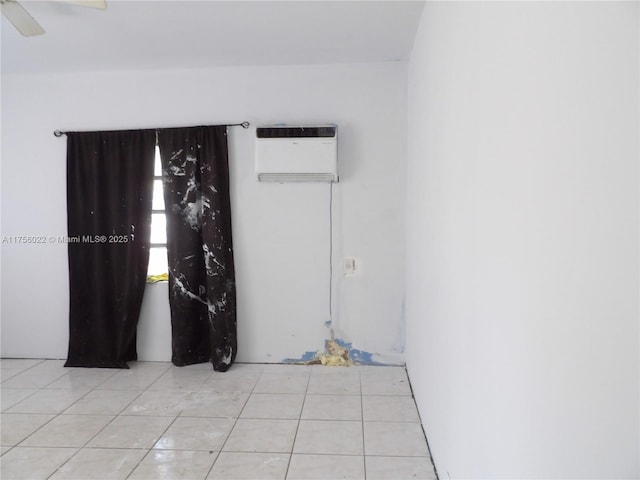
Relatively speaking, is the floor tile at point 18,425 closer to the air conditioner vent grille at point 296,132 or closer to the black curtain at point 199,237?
the black curtain at point 199,237

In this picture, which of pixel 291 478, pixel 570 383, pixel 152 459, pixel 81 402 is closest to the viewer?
pixel 570 383

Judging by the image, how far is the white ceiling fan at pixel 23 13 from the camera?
6.33 feet

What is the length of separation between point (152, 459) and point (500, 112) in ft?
7.39

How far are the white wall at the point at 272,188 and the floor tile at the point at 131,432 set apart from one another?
3.35 ft

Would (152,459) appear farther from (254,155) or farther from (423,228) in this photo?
(254,155)

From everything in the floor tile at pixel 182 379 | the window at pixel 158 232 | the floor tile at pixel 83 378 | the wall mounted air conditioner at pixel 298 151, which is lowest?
the floor tile at pixel 83 378

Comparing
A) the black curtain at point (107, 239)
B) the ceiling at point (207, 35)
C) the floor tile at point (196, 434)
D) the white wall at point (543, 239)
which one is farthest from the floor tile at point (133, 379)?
the ceiling at point (207, 35)

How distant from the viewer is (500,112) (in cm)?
101

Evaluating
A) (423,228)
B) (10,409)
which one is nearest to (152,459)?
(10,409)

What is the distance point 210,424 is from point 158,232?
182cm

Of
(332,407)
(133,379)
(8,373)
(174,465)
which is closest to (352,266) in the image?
(332,407)

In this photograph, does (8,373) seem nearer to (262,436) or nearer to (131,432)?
(131,432)

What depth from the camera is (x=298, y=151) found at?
3055mm

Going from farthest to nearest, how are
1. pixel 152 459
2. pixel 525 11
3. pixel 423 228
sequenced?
1. pixel 423 228
2. pixel 152 459
3. pixel 525 11
